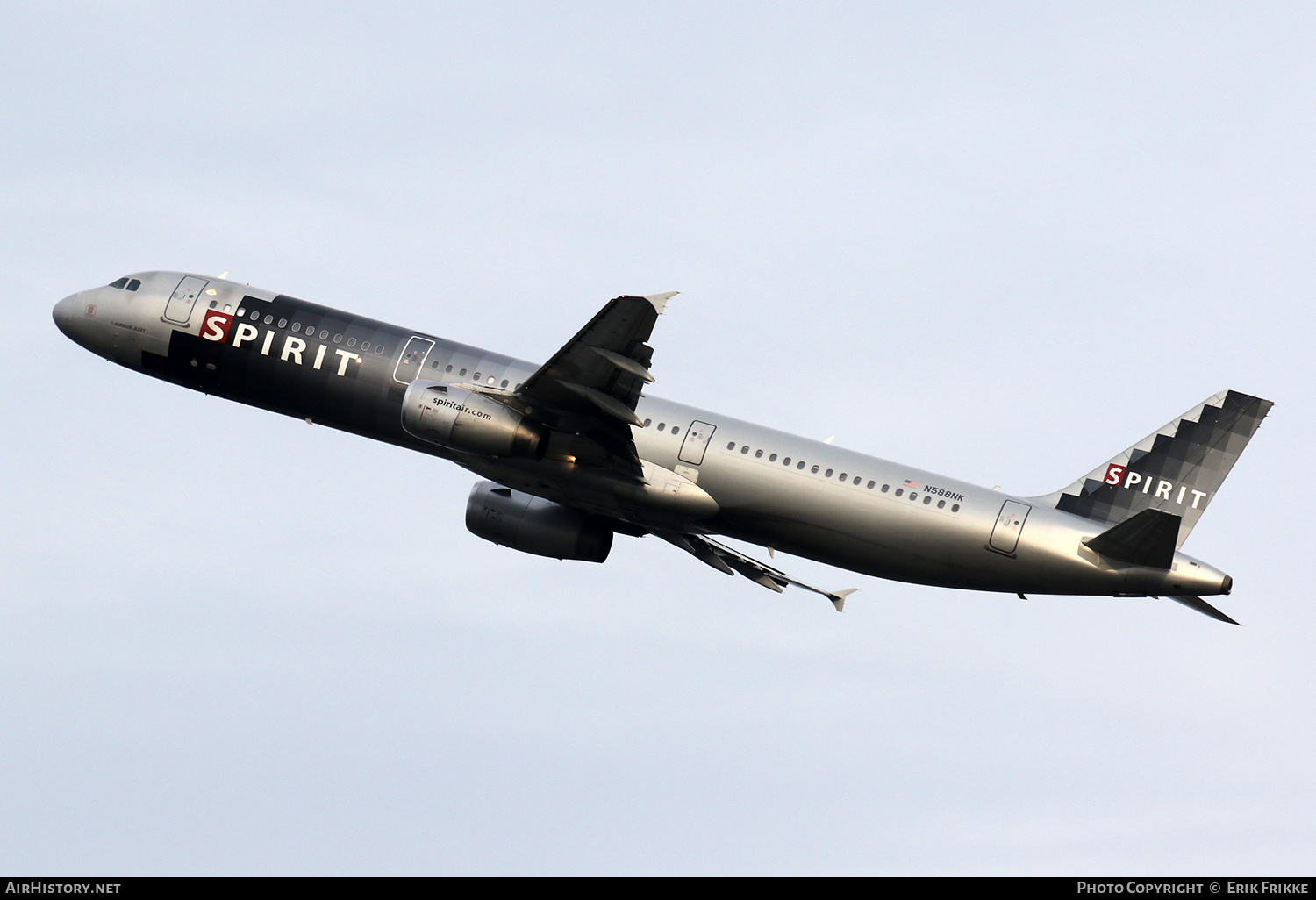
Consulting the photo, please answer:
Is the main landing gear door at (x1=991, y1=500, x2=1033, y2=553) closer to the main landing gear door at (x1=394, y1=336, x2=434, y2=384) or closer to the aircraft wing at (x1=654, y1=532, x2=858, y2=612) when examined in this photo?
the aircraft wing at (x1=654, y1=532, x2=858, y2=612)

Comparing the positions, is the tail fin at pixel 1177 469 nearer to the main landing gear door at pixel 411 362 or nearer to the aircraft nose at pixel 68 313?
the main landing gear door at pixel 411 362

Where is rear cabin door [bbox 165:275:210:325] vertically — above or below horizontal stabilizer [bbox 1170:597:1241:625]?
above

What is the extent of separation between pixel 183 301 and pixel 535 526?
43.0ft

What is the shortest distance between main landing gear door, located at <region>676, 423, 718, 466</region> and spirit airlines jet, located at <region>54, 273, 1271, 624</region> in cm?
5

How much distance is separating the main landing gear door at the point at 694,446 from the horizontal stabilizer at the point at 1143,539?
10.9m

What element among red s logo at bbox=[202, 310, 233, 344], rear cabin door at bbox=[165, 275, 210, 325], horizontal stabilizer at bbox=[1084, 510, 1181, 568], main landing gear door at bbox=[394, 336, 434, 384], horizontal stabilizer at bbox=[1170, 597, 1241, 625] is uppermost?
rear cabin door at bbox=[165, 275, 210, 325]

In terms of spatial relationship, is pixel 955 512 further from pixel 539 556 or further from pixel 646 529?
pixel 539 556

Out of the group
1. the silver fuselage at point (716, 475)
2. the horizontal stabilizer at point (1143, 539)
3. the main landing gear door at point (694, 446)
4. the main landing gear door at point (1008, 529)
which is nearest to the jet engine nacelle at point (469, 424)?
the silver fuselage at point (716, 475)

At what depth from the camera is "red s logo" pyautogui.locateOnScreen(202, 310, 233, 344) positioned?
4481 centimetres

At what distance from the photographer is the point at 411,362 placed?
43.2 metres

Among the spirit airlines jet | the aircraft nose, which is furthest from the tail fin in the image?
the aircraft nose

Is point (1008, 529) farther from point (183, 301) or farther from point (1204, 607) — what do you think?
point (183, 301)

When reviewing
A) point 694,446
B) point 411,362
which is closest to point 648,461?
point 694,446

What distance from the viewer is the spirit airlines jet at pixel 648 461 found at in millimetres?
39031
